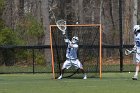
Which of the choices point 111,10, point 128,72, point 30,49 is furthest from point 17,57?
point 111,10

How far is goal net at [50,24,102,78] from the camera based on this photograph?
2145 centimetres

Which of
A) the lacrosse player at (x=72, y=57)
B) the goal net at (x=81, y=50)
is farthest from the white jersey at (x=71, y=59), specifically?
the goal net at (x=81, y=50)

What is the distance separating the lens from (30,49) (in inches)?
1057

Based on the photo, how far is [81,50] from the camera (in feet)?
72.8

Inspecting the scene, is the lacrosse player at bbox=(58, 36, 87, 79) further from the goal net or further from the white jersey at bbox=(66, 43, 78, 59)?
the goal net

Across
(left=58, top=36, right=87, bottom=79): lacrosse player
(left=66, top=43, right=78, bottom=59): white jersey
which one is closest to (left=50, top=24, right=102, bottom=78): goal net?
(left=58, top=36, right=87, bottom=79): lacrosse player

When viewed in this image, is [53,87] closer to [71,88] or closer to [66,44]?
[71,88]

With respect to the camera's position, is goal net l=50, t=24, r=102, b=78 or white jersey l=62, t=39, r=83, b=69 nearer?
white jersey l=62, t=39, r=83, b=69

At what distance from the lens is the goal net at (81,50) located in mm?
21453

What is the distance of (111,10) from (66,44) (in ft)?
108

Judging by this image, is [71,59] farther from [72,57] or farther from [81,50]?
[81,50]

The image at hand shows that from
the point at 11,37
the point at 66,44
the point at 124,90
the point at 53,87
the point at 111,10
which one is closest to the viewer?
the point at 124,90

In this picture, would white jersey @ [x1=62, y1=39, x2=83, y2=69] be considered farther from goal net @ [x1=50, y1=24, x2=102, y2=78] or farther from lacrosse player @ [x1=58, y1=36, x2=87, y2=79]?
goal net @ [x1=50, y1=24, x2=102, y2=78]

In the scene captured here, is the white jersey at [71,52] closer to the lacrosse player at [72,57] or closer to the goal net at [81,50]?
the lacrosse player at [72,57]
